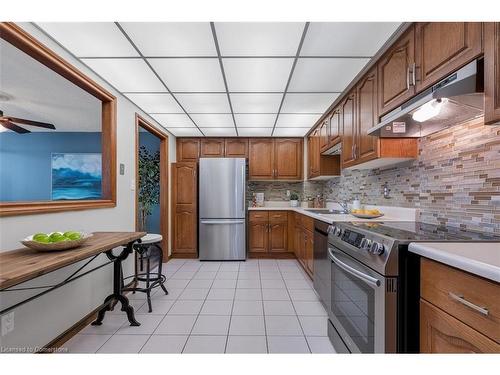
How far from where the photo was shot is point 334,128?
2.93 metres

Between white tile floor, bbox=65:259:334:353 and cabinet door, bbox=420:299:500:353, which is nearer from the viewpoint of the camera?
cabinet door, bbox=420:299:500:353

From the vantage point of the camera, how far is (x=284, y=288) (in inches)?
108

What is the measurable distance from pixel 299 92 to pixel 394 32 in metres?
1.02

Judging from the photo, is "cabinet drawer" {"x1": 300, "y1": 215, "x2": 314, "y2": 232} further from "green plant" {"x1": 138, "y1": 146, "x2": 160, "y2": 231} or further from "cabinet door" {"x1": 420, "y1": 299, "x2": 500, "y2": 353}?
"green plant" {"x1": 138, "y1": 146, "x2": 160, "y2": 231}

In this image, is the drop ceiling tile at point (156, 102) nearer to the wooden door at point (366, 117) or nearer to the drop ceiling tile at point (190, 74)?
the drop ceiling tile at point (190, 74)

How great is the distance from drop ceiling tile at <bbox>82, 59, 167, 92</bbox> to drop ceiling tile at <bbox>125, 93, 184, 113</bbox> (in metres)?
0.15

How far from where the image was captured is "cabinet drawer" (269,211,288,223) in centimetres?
407

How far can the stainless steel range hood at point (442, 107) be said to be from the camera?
3.50 ft

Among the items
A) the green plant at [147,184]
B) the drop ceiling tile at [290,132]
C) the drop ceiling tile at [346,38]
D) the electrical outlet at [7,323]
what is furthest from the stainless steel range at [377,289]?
the green plant at [147,184]

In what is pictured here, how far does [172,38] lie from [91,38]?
1.84 feet

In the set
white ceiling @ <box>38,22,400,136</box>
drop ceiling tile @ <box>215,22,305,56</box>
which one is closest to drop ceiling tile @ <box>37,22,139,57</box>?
white ceiling @ <box>38,22,400,136</box>
